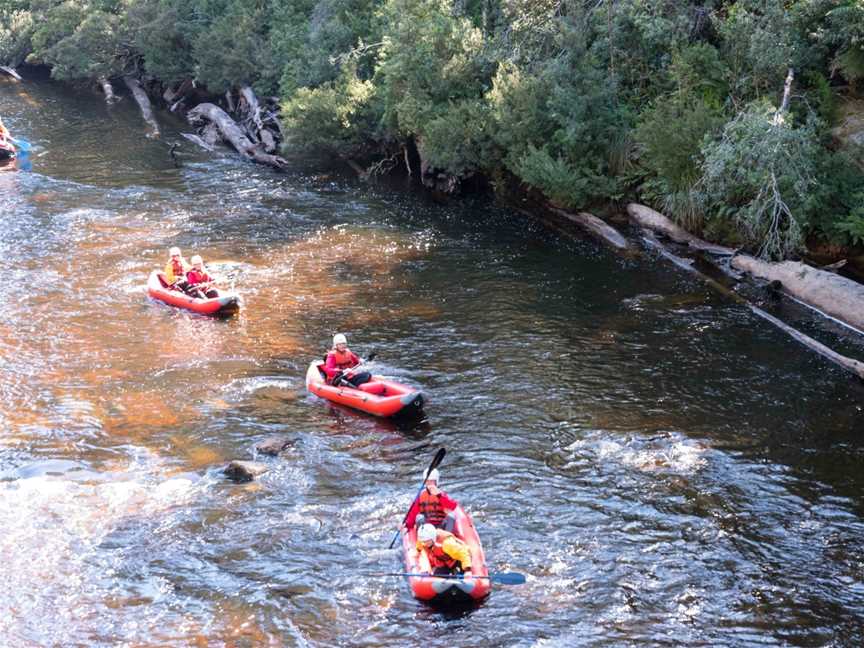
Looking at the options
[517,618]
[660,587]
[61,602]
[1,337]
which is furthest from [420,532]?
[1,337]

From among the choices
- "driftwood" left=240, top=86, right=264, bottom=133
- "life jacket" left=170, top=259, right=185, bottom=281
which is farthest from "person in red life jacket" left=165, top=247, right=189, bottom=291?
"driftwood" left=240, top=86, right=264, bottom=133

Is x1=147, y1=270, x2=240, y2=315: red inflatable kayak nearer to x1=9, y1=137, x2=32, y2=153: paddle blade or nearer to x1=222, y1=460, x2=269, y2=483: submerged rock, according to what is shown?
x1=222, y1=460, x2=269, y2=483: submerged rock

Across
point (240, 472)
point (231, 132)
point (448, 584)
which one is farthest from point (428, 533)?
point (231, 132)

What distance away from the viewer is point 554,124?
24781mm

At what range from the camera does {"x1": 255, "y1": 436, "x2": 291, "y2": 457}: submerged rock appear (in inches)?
558

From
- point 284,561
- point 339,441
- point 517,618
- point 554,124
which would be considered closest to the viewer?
point 517,618

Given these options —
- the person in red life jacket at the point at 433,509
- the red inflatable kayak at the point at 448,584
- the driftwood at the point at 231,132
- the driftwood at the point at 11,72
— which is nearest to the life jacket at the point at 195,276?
the person in red life jacket at the point at 433,509

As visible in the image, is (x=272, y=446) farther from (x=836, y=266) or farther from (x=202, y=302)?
(x=836, y=266)

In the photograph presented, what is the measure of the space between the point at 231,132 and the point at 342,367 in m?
21.4

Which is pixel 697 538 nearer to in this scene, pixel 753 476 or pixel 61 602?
pixel 753 476

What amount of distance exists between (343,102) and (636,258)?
11.8 meters

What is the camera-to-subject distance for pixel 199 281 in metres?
20.2

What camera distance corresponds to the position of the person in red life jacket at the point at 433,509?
39.2 feet

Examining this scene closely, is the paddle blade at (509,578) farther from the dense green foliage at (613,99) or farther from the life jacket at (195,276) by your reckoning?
the life jacket at (195,276)
